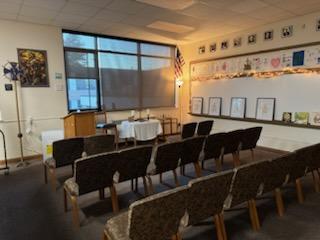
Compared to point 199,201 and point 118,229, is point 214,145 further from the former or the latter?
point 118,229

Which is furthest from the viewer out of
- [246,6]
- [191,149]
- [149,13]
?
[149,13]

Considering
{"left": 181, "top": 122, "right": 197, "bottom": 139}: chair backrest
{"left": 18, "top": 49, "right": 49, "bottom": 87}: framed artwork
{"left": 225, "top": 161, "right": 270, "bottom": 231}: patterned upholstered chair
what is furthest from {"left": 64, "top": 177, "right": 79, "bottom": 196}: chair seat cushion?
{"left": 18, "top": 49, "right": 49, "bottom": 87}: framed artwork

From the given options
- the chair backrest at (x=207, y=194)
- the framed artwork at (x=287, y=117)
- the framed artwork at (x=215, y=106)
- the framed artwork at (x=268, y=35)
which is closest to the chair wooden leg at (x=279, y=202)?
the chair backrest at (x=207, y=194)

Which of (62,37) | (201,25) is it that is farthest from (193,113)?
(62,37)

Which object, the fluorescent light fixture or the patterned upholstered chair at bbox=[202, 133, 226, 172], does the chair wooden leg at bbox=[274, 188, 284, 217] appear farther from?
the fluorescent light fixture

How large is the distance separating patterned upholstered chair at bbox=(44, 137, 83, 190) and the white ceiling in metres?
Answer: 2.42

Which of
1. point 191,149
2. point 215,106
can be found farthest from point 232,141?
point 215,106

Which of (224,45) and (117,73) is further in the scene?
(117,73)

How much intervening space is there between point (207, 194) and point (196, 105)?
5.70m

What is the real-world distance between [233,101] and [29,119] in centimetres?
513

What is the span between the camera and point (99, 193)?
3.16 meters

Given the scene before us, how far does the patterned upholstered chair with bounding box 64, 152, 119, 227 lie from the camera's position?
7.72 feet

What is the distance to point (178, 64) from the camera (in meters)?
7.77

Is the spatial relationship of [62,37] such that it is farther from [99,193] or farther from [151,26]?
[99,193]
